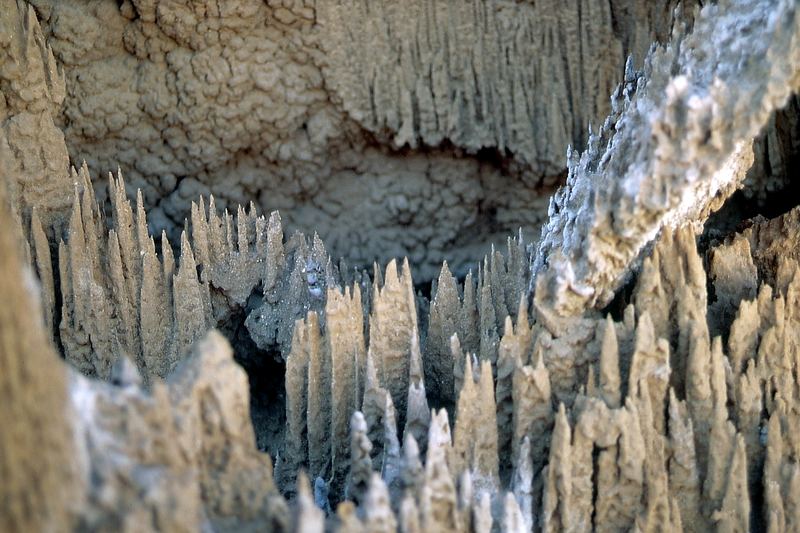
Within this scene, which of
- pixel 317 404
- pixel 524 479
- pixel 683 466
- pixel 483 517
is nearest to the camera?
pixel 483 517

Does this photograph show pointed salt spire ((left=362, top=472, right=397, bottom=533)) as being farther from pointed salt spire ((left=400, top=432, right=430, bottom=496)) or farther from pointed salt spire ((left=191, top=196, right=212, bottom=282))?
pointed salt spire ((left=191, top=196, right=212, bottom=282))

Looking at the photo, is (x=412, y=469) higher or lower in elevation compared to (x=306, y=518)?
higher

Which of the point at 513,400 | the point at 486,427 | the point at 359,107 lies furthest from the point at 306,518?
the point at 359,107

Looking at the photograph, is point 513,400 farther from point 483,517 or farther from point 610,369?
point 483,517

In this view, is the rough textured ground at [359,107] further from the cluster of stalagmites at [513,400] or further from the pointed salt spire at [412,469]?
the pointed salt spire at [412,469]

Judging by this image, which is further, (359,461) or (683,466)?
(683,466)
